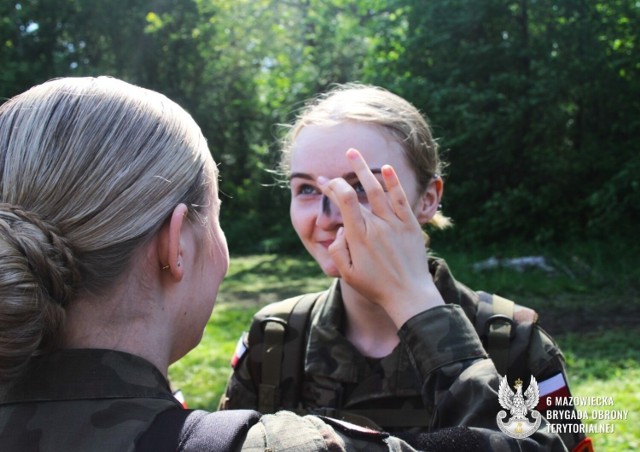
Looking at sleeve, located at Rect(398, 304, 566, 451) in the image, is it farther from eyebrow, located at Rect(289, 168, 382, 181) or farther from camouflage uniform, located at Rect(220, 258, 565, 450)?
eyebrow, located at Rect(289, 168, 382, 181)

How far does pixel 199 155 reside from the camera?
5.08 ft

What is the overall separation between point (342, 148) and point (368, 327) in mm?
638

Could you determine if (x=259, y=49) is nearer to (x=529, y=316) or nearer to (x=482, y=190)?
(x=482, y=190)

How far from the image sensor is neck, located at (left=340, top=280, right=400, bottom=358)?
7.89 feet

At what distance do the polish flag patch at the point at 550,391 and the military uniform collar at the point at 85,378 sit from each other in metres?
1.24

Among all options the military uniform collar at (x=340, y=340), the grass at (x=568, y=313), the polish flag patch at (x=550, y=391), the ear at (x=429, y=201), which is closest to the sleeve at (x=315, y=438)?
the polish flag patch at (x=550, y=391)

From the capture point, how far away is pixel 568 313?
7.80 meters

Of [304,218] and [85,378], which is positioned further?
[304,218]

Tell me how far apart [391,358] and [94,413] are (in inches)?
47.3

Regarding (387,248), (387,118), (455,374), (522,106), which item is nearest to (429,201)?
(387,118)

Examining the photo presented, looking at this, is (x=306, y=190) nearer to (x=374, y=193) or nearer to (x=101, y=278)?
(x=374, y=193)

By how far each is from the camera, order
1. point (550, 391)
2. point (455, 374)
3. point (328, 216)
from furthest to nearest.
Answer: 1. point (328, 216)
2. point (550, 391)
3. point (455, 374)

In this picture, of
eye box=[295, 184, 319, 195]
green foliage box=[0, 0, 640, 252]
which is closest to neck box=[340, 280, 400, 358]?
eye box=[295, 184, 319, 195]

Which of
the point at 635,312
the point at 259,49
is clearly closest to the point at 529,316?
the point at 635,312
